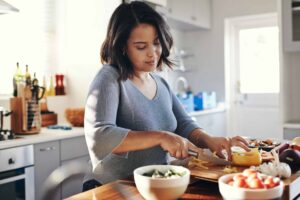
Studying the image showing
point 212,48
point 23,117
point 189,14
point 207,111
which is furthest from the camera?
point 212,48

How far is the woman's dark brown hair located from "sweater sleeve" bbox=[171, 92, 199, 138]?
0.92 ft

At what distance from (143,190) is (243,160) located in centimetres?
40

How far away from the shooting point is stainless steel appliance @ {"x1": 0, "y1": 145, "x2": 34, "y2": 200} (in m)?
2.05

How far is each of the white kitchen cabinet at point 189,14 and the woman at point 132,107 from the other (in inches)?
99.7

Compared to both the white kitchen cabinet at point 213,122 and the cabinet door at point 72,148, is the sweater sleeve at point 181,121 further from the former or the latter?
the white kitchen cabinet at point 213,122

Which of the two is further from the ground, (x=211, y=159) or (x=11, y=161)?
(x=211, y=159)

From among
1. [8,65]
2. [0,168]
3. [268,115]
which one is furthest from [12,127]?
[268,115]

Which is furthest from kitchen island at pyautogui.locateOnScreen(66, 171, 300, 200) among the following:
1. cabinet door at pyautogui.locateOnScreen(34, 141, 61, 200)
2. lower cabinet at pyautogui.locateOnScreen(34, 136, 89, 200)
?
cabinet door at pyautogui.locateOnScreen(34, 141, 61, 200)

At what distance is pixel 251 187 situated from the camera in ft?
2.55

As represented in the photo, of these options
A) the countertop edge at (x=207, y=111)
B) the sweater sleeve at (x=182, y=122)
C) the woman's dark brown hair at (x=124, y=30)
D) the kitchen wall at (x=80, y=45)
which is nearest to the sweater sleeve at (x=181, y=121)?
the sweater sleeve at (x=182, y=122)

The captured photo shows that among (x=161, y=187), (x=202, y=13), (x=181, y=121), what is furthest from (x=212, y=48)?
(x=161, y=187)

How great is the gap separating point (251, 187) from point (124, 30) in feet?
2.25

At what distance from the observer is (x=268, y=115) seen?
4.23 metres

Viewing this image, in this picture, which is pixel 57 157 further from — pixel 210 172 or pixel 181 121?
pixel 210 172
